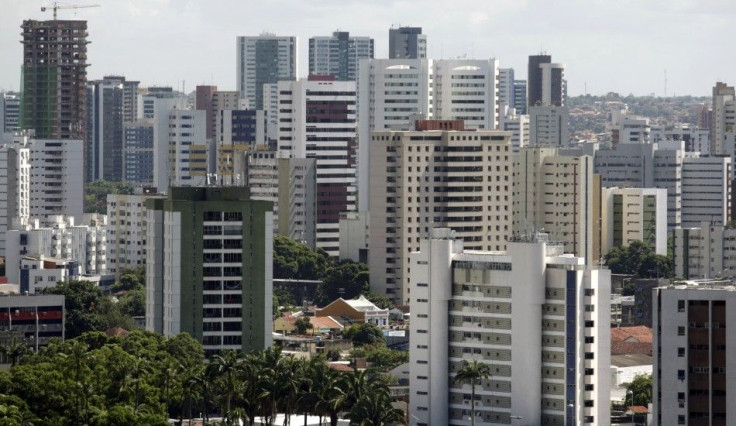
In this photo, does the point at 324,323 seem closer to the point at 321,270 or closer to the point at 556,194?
the point at 321,270

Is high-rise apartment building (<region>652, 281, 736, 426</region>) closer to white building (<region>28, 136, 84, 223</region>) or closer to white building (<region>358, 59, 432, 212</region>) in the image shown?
white building (<region>358, 59, 432, 212</region>)

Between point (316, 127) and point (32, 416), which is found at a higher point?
point (316, 127)

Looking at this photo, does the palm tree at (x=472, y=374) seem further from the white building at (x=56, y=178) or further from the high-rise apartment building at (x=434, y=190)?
the white building at (x=56, y=178)

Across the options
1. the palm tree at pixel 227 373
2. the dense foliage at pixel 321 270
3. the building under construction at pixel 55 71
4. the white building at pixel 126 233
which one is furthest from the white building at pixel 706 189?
the palm tree at pixel 227 373

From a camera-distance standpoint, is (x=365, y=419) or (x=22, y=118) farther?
(x=22, y=118)

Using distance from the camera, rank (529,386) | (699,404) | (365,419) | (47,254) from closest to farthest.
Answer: (699,404) < (365,419) < (529,386) < (47,254)

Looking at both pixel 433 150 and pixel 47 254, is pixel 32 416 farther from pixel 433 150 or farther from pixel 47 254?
pixel 47 254

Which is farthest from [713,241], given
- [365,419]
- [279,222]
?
[365,419]
